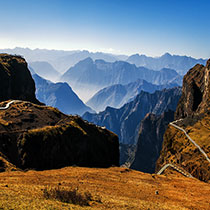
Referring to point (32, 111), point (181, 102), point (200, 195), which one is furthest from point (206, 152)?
point (181, 102)

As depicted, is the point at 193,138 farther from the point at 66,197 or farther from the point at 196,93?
the point at 66,197

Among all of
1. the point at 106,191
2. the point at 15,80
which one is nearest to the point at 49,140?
the point at 106,191

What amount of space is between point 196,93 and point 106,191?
341 feet

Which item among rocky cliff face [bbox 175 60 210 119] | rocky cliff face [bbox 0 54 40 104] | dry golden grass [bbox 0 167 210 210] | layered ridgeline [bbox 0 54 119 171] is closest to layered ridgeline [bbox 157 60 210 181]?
rocky cliff face [bbox 175 60 210 119]

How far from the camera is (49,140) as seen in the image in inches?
2061

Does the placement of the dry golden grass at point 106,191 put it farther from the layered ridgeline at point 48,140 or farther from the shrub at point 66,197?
the layered ridgeline at point 48,140

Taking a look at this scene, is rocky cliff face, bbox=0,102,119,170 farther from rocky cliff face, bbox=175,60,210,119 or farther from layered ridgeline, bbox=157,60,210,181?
rocky cliff face, bbox=175,60,210,119

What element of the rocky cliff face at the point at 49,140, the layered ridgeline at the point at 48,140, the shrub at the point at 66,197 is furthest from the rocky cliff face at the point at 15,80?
the shrub at the point at 66,197

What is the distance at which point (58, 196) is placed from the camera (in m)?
26.1

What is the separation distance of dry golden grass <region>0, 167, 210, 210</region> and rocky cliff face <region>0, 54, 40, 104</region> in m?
79.5

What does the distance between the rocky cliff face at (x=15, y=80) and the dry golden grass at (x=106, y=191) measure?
79.5 m

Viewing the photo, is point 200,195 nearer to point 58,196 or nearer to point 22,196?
point 58,196

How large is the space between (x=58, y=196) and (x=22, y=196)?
3.95 m

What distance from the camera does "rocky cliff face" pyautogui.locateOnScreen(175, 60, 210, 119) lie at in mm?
114188
